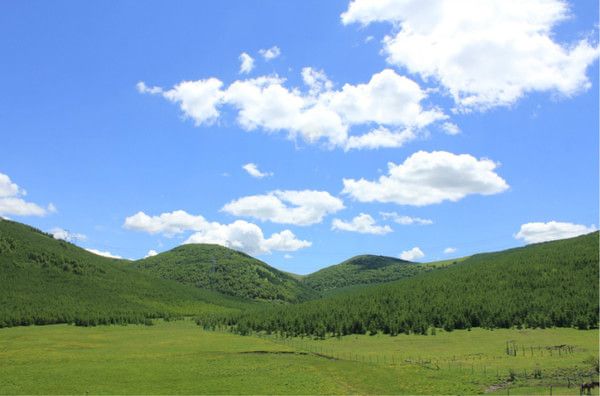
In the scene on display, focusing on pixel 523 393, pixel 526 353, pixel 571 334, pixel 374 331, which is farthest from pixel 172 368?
pixel 571 334

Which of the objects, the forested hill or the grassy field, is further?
the forested hill

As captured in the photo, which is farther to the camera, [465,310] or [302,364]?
[465,310]

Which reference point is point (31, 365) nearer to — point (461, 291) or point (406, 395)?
point (406, 395)

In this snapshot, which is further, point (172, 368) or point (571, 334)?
point (571, 334)

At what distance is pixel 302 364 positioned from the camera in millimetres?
87188

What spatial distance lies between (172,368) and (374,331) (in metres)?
78.1

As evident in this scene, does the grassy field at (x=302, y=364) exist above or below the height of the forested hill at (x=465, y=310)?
below

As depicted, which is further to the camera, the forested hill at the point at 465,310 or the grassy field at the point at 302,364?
the forested hill at the point at 465,310

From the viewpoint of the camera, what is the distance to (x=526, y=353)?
3720 inches

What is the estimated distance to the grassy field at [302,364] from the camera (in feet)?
217

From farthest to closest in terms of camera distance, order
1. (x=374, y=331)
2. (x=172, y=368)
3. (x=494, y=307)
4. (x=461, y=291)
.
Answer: (x=461, y=291) → (x=494, y=307) → (x=374, y=331) → (x=172, y=368)

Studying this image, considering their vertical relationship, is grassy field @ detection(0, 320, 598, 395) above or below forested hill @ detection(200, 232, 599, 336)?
below

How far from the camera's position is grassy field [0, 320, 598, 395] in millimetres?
66062

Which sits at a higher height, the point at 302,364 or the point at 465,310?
the point at 465,310
